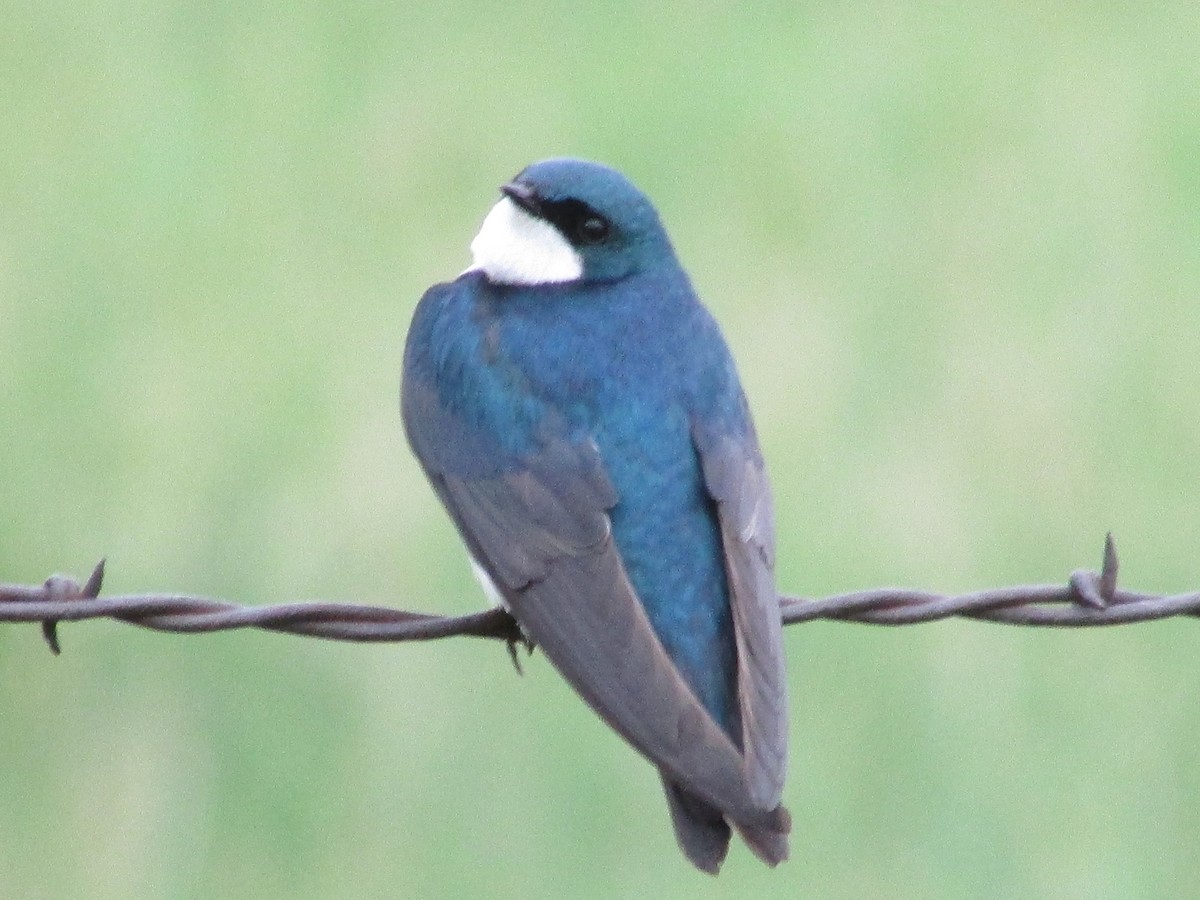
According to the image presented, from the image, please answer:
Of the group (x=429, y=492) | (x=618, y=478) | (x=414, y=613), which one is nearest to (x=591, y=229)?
(x=618, y=478)

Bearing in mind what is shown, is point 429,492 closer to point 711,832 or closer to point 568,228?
point 568,228

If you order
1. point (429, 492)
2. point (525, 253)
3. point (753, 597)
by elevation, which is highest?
point (525, 253)

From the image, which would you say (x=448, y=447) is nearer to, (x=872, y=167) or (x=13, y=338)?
(x=13, y=338)

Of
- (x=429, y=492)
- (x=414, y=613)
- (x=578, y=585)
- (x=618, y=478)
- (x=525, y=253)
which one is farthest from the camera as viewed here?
(x=429, y=492)

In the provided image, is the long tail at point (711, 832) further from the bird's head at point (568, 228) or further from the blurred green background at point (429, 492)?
the blurred green background at point (429, 492)

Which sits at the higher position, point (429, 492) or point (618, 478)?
point (618, 478)

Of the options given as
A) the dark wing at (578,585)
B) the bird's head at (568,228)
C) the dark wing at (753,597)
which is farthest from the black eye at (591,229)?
the dark wing at (753,597)

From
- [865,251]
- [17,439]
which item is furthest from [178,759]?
[865,251]
